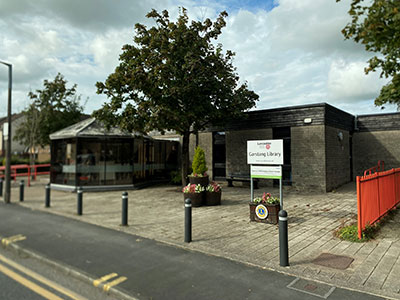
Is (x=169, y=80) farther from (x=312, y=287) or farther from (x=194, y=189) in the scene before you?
(x=312, y=287)

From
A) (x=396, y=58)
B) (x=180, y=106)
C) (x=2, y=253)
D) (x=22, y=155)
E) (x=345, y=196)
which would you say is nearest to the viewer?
(x=2, y=253)

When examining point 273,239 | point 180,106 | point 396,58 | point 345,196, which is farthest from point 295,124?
point 273,239

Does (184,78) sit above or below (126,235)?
above

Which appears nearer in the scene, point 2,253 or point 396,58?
point 2,253

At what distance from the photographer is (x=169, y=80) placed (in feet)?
40.8

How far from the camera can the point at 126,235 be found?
255 inches

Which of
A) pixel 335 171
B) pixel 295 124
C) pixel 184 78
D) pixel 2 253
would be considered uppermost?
pixel 184 78

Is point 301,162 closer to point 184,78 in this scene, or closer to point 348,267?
point 184,78

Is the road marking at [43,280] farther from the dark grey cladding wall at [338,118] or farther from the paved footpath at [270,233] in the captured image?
the dark grey cladding wall at [338,118]

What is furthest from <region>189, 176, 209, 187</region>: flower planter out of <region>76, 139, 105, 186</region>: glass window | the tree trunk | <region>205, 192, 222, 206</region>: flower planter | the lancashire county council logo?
<region>76, 139, 105, 186</region>: glass window

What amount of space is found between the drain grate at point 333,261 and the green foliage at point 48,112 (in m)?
22.6

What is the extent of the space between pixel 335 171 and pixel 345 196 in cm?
262

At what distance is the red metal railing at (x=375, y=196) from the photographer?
583 cm

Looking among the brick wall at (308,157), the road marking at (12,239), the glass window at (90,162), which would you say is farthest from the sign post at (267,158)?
the glass window at (90,162)
